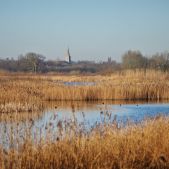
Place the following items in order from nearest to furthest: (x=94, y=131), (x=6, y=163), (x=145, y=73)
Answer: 1. (x=6, y=163)
2. (x=94, y=131)
3. (x=145, y=73)

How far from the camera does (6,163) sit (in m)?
5.96

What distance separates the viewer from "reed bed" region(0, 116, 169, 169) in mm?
6133

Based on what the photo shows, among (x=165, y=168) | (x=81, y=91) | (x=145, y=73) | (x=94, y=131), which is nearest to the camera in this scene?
(x=165, y=168)

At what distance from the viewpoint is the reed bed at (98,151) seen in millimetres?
6133

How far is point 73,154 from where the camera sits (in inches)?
249

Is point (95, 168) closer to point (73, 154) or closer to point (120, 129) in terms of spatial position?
point (73, 154)

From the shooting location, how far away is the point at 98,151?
6617 millimetres

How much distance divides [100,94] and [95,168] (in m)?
16.5

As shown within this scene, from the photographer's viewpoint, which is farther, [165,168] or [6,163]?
[165,168]

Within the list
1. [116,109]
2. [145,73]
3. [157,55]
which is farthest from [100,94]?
[157,55]

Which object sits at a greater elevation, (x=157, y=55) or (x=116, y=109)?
(x=157, y=55)

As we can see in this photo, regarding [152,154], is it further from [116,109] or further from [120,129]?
[116,109]

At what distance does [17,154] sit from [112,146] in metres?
1.55

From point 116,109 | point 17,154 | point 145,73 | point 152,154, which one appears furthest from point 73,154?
point 145,73
